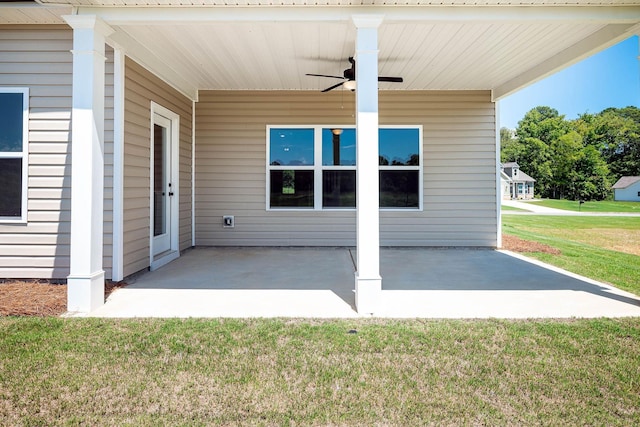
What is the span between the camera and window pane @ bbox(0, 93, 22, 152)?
4020 millimetres

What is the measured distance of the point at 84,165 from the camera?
10.6 feet

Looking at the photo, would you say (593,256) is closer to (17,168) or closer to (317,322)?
(317,322)

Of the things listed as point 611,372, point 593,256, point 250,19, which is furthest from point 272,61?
point 593,256

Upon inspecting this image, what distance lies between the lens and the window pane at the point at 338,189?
6578mm

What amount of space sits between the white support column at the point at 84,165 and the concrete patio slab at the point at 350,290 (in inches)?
11.1

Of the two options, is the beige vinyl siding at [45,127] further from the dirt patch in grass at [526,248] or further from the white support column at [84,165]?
the dirt patch in grass at [526,248]

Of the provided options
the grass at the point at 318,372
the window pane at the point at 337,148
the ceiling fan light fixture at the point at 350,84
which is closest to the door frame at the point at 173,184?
the window pane at the point at 337,148

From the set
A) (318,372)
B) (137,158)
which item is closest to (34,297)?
(137,158)

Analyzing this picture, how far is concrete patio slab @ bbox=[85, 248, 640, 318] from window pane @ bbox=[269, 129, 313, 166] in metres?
1.87

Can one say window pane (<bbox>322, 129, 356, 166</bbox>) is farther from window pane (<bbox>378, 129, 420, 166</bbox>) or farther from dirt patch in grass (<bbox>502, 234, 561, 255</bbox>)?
dirt patch in grass (<bbox>502, 234, 561, 255</bbox>)

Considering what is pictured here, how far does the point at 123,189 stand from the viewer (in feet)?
13.6

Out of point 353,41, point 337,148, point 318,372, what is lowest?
point 318,372

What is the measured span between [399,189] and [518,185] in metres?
36.7

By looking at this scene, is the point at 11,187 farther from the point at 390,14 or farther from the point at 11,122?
the point at 390,14
